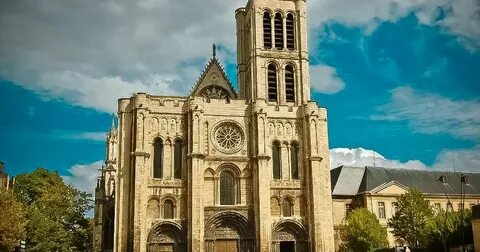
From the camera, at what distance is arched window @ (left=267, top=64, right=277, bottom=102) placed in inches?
1901

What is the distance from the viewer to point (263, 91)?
47500 millimetres

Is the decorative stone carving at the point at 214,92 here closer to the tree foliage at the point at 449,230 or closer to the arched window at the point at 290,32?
the arched window at the point at 290,32

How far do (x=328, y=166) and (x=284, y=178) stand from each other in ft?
13.2

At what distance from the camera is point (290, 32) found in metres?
50.3

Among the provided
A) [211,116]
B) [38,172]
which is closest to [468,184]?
[211,116]

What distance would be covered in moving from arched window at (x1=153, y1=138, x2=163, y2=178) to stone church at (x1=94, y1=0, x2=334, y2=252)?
78 millimetres

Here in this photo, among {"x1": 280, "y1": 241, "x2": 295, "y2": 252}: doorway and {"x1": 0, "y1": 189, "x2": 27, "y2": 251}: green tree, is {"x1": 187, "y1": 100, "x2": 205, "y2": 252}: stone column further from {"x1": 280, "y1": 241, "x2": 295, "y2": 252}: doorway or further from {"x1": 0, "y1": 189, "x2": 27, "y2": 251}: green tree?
{"x1": 0, "y1": 189, "x2": 27, "y2": 251}: green tree

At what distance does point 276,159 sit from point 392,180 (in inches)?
621

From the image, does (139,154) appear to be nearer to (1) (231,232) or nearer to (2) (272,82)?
(1) (231,232)

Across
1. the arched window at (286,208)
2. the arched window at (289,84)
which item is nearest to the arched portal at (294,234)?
the arched window at (286,208)

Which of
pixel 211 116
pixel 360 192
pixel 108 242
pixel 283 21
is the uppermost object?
pixel 283 21

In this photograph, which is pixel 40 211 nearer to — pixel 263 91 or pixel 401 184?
pixel 263 91

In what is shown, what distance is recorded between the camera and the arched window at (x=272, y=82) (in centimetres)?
4828

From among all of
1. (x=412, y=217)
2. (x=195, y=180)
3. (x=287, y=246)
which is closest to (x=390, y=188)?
(x=412, y=217)
